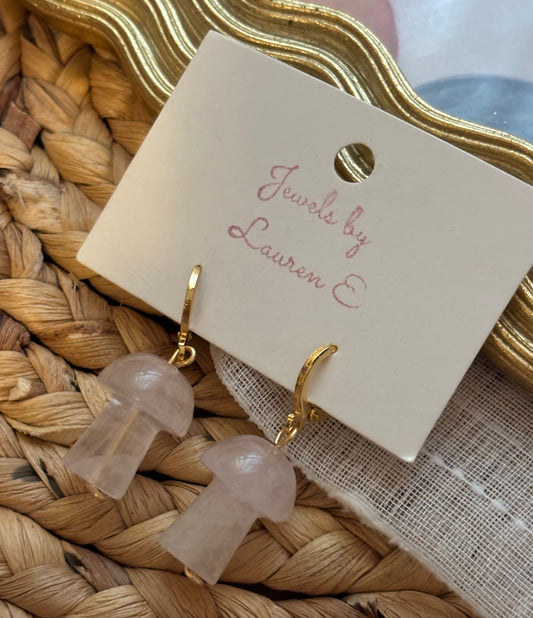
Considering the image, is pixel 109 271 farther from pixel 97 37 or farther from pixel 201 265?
pixel 97 37

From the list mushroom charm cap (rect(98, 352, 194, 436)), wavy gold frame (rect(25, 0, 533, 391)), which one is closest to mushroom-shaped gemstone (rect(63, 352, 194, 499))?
mushroom charm cap (rect(98, 352, 194, 436))

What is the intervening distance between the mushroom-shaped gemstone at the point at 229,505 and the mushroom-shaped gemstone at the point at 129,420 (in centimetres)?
4

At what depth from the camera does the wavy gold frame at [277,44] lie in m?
0.54

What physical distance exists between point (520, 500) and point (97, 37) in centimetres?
47

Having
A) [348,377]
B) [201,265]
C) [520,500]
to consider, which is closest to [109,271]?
[201,265]

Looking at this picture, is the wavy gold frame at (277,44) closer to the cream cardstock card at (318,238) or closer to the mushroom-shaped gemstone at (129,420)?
the cream cardstock card at (318,238)

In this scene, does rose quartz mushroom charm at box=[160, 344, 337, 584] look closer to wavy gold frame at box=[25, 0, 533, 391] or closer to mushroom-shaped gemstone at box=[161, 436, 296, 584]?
mushroom-shaped gemstone at box=[161, 436, 296, 584]

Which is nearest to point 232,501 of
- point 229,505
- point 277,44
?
point 229,505

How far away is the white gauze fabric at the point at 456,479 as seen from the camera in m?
0.50

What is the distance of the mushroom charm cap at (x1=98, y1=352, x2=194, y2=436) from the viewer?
0.50 meters

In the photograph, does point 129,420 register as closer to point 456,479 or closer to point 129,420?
point 129,420

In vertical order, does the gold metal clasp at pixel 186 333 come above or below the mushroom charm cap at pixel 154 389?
above

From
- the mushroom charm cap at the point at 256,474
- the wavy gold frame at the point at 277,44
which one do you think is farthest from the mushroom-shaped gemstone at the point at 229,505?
the wavy gold frame at the point at 277,44

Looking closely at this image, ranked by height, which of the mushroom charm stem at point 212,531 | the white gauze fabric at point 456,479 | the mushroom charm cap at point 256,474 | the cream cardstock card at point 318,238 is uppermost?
the cream cardstock card at point 318,238
